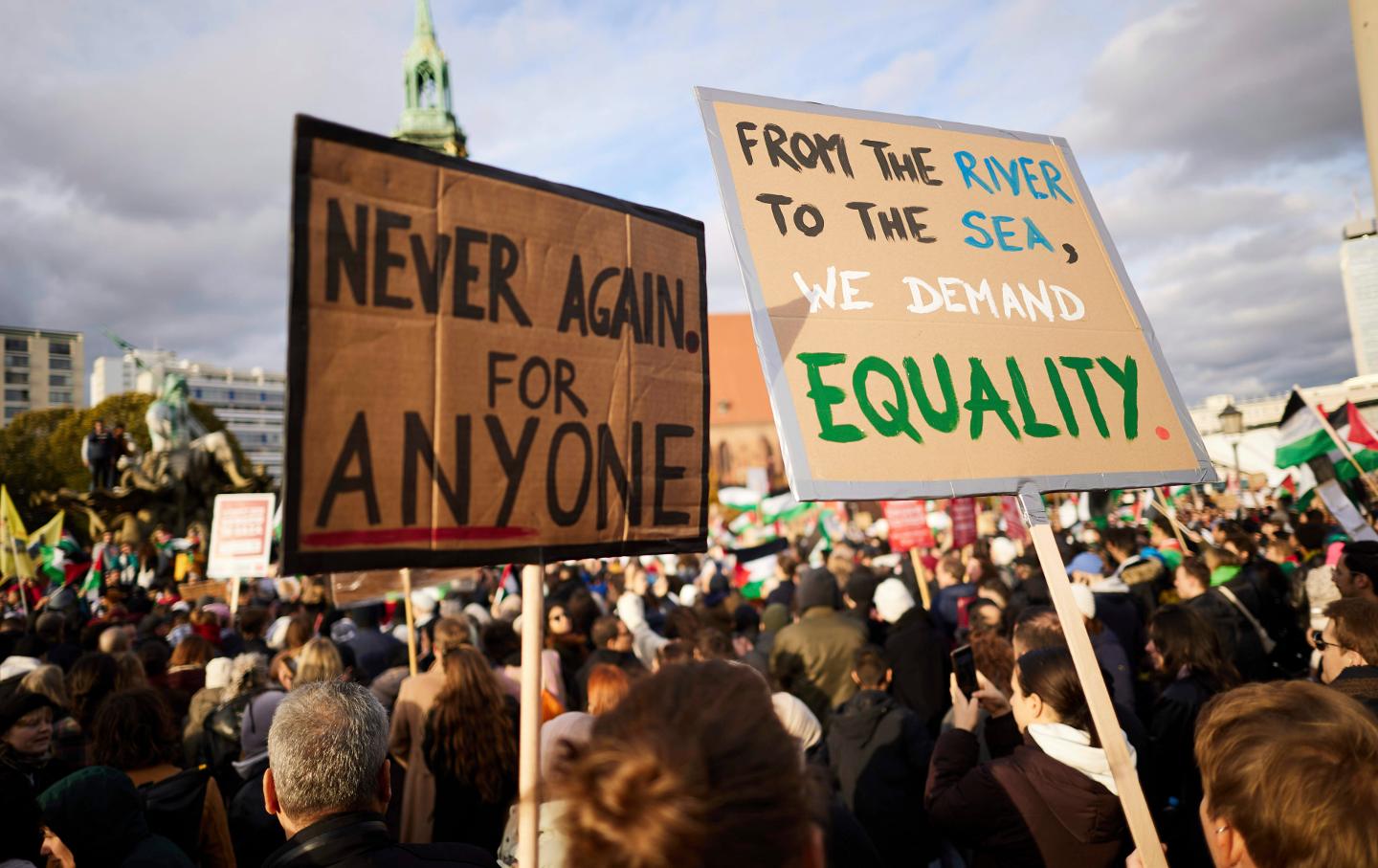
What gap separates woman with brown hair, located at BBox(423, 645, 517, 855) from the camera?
3.69 meters

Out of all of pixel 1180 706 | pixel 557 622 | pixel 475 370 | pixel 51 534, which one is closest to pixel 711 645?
pixel 557 622

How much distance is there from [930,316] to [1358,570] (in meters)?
3.14

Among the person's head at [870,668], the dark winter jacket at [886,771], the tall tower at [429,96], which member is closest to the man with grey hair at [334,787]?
the dark winter jacket at [886,771]

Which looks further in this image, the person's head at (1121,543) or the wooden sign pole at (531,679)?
the person's head at (1121,543)

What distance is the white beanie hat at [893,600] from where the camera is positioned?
5625 millimetres

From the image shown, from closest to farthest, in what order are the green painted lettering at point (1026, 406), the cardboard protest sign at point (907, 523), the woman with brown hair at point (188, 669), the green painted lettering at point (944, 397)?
the green painted lettering at point (944, 397) → the green painted lettering at point (1026, 406) → the woman with brown hair at point (188, 669) → the cardboard protest sign at point (907, 523)

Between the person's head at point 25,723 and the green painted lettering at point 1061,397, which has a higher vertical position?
the green painted lettering at point 1061,397

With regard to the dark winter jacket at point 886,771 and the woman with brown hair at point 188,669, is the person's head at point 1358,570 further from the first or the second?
the woman with brown hair at point 188,669

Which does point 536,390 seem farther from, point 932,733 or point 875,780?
point 932,733

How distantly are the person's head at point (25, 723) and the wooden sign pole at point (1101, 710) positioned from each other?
3797 millimetres

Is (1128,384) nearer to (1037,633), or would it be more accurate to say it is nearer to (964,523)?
(1037,633)

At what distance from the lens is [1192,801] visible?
11.4 ft

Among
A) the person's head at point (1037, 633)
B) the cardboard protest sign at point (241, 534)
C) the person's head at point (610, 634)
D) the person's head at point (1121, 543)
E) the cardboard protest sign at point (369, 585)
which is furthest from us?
the cardboard protest sign at point (241, 534)

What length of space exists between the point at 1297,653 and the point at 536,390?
633 cm
